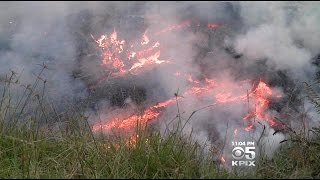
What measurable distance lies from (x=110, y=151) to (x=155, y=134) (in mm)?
420

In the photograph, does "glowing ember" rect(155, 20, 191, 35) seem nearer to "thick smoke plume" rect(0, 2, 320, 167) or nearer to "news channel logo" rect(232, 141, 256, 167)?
"thick smoke plume" rect(0, 2, 320, 167)

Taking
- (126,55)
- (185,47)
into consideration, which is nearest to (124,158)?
(126,55)

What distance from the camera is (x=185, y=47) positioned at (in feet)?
24.0

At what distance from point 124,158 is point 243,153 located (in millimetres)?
1248

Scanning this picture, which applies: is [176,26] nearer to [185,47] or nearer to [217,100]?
[185,47]

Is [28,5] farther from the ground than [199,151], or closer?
farther from the ground

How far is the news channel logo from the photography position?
13.2 ft

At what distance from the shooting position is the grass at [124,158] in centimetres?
349

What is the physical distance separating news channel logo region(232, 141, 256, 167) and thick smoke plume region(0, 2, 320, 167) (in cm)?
30

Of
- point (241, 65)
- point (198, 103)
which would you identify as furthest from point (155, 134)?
point (241, 65)

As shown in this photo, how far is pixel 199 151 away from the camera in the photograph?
404cm

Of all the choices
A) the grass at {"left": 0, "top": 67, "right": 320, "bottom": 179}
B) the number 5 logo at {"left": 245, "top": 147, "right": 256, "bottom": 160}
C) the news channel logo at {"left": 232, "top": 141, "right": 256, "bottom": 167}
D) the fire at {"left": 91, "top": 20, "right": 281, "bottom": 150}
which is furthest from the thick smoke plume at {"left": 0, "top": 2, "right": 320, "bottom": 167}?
the grass at {"left": 0, "top": 67, "right": 320, "bottom": 179}

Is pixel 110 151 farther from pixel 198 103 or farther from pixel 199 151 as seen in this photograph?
pixel 198 103

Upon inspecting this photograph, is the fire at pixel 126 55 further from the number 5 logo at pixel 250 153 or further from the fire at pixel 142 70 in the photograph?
the number 5 logo at pixel 250 153
